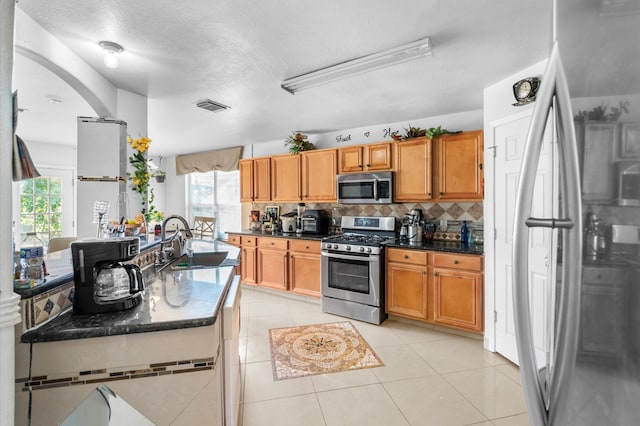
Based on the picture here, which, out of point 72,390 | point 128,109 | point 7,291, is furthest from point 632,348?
point 128,109

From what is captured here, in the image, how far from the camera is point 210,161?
5.92 metres

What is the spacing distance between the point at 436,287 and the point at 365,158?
1.77 meters

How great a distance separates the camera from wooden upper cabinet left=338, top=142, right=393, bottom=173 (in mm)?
3795

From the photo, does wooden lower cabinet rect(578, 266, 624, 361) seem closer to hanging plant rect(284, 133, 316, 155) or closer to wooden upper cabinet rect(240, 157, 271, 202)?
hanging plant rect(284, 133, 316, 155)

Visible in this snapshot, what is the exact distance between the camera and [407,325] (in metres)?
3.45

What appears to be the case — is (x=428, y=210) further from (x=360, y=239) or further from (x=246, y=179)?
(x=246, y=179)

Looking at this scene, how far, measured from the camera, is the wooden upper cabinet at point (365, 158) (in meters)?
3.79

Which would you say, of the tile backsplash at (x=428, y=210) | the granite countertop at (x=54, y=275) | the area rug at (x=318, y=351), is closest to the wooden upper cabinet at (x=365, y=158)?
the tile backsplash at (x=428, y=210)

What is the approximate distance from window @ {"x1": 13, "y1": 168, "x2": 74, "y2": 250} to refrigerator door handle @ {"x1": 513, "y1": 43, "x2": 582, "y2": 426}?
6.61 meters

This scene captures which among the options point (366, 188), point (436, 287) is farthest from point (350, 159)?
point (436, 287)

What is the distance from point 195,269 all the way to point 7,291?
1253mm

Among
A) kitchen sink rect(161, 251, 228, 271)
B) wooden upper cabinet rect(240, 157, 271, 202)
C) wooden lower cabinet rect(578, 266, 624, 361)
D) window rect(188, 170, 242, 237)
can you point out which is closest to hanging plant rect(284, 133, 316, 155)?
→ wooden upper cabinet rect(240, 157, 271, 202)

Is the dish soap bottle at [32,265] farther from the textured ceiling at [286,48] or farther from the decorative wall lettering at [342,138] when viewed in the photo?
the decorative wall lettering at [342,138]

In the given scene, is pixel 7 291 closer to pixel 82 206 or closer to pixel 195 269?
pixel 195 269
